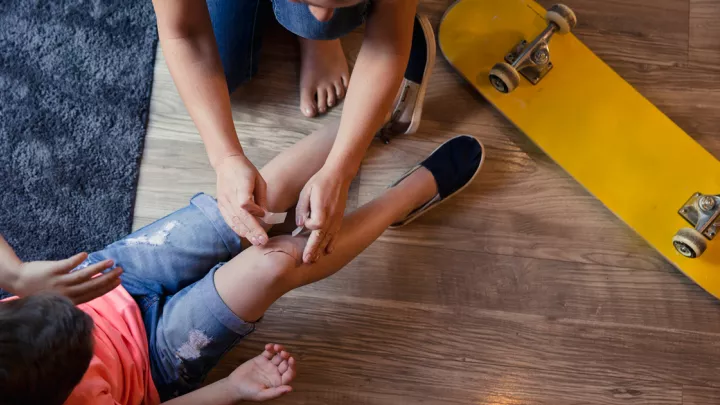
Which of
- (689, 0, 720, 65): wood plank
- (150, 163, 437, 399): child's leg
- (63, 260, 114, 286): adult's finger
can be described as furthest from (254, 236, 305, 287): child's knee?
(689, 0, 720, 65): wood plank

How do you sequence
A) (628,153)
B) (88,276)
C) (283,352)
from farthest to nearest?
(628,153) < (283,352) < (88,276)

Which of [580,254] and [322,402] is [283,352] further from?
[580,254]

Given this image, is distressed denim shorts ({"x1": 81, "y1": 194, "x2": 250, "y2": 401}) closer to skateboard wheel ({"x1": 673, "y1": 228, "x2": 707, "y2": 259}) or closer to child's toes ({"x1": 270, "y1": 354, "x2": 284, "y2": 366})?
child's toes ({"x1": 270, "y1": 354, "x2": 284, "y2": 366})

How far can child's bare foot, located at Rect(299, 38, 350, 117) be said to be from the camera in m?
1.19

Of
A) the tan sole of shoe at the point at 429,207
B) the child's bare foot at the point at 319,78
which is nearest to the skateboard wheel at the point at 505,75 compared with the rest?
the tan sole of shoe at the point at 429,207

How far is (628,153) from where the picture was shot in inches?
46.9

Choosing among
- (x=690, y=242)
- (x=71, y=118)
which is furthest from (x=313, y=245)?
(x=690, y=242)

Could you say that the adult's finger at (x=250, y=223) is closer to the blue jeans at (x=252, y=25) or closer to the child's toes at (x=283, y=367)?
the child's toes at (x=283, y=367)

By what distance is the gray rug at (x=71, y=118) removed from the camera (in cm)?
111

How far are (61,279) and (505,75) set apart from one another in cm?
84

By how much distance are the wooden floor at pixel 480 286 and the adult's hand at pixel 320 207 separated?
0.78 feet

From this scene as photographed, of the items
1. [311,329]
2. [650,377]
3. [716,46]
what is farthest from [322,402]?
[716,46]

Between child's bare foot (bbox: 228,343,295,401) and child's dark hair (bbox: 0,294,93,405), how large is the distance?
12.4 inches

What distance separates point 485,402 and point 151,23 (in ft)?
3.19
